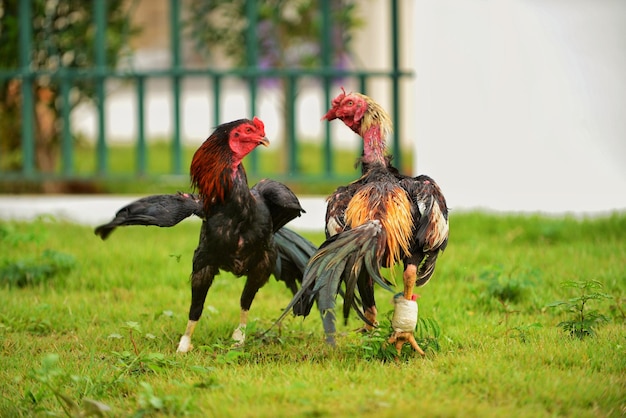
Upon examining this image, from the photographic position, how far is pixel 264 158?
60.5 ft

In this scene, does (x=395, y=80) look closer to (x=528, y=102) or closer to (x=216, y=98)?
(x=528, y=102)

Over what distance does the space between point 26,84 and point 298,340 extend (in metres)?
6.09

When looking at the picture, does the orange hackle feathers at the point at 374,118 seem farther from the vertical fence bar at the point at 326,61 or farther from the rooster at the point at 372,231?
the vertical fence bar at the point at 326,61

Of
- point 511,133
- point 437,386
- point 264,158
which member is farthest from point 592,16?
Answer: point 264,158

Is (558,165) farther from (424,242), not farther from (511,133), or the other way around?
(424,242)

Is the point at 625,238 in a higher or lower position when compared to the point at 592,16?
lower

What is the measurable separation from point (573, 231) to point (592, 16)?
225cm

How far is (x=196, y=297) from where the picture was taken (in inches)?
235

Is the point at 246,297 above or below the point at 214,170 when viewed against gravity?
below

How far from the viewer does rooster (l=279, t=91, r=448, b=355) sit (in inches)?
211

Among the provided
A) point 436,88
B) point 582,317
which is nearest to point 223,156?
point 582,317

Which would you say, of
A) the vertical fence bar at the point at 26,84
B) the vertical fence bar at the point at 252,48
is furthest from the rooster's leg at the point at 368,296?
the vertical fence bar at the point at 26,84

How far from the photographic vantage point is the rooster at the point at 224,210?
18.9 ft

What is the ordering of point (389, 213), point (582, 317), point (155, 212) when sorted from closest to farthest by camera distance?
1. point (389, 213)
2. point (155, 212)
3. point (582, 317)
